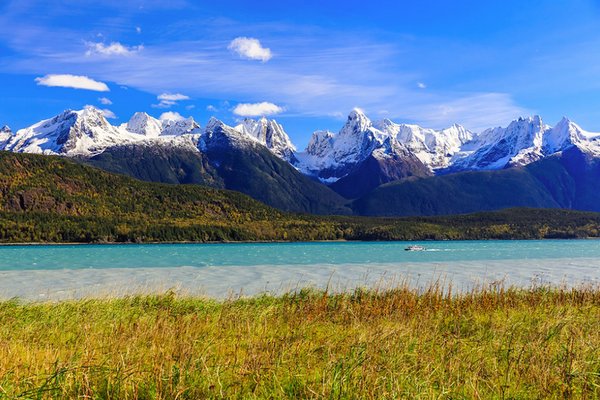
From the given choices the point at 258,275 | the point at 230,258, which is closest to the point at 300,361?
the point at 258,275

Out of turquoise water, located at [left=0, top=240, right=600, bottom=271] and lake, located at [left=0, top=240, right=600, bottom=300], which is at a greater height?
lake, located at [left=0, top=240, right=600, bottom=300]

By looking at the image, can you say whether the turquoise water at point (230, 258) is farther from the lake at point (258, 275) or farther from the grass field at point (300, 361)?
the grass field at point (300, 361)

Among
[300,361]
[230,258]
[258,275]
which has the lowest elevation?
[230,258]

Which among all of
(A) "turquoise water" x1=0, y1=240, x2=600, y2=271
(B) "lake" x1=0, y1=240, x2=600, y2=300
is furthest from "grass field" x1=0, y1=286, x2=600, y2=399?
(A) "turquoise water" x1=0, y1=240, x2=600, y2=271

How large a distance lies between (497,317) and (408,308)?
3626mm

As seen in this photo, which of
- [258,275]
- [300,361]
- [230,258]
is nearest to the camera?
[300,361]

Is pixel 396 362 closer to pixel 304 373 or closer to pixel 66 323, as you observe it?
pixel 304 373

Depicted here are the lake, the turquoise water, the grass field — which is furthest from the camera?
the turquoise water

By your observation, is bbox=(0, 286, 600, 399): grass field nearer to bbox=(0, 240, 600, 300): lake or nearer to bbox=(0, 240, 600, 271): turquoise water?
bbox=(0, 240, 600, 300): lake

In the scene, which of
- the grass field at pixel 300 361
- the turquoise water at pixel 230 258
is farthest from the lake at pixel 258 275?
the grass field at pixel 300 361

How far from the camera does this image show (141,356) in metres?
11.0

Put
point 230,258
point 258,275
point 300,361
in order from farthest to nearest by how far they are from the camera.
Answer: point 230,258
point 258,275
point 300,361

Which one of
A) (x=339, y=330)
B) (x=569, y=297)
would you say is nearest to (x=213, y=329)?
(x=339, y=330)

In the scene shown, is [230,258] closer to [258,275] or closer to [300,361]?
[258,275]
